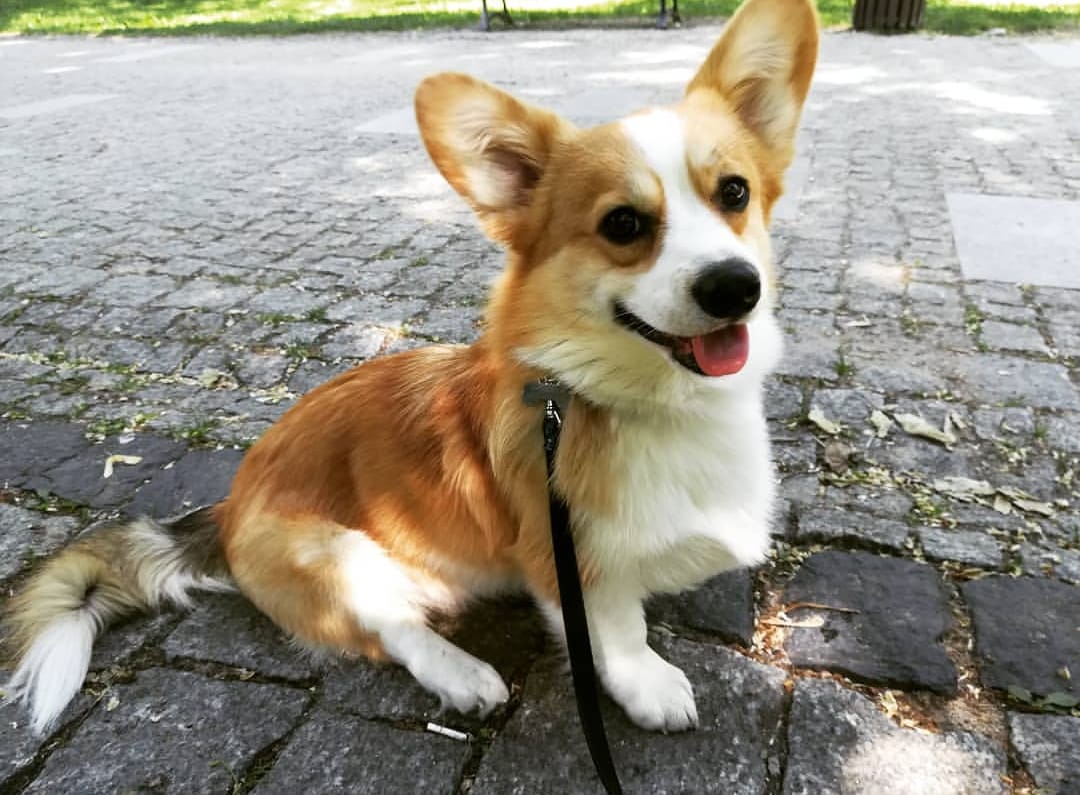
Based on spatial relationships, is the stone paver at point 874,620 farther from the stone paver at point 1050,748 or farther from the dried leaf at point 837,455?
the dried leaf at point 837,455

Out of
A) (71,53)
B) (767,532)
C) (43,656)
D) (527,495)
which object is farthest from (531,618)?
(71,53)

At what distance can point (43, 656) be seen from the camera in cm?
201

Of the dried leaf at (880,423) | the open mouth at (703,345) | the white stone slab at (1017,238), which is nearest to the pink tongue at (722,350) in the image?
the open mouth at (703,345)

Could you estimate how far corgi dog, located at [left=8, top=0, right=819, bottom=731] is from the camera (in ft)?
6.12

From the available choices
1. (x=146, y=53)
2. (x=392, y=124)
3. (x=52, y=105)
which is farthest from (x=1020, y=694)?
(x=146, y=53)

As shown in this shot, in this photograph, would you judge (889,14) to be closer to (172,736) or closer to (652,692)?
(652,692)

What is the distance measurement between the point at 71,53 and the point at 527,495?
1574cm

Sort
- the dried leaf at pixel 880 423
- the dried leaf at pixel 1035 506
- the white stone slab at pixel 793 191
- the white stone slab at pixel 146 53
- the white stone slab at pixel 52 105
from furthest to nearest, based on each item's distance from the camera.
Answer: the white stone slab at pixel 146 53, the white stone slab at pixel 52 105, the white stone slab at pixel 793 191, the dried leaf at pixel 880 423, the dried leaf at pixel 1035 506

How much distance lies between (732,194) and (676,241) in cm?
28

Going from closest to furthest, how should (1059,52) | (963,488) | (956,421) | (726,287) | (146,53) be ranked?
(726,287) → (963,488) → (956,421) → (1059,52) → (146,53)

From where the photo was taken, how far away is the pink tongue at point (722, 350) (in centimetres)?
181

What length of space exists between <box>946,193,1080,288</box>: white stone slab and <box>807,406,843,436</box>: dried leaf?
1.73 m

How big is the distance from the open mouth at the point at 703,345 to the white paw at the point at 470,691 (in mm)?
929

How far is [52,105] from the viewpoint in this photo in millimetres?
9562
